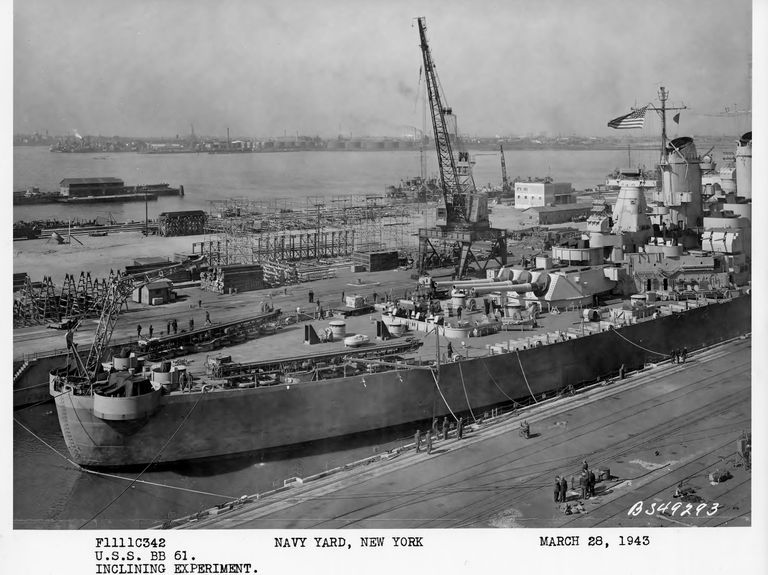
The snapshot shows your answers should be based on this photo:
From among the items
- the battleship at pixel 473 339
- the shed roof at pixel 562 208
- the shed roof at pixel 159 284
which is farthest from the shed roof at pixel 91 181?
the shed roof at pixel 562 208

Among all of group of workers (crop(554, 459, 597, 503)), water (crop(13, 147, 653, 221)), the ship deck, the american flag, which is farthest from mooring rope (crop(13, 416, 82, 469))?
the american flag

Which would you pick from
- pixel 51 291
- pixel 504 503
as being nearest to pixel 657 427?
pixel 504 503

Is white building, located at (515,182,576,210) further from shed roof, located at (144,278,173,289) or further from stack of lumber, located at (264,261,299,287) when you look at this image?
shed roof, located at (144,278,173,289)

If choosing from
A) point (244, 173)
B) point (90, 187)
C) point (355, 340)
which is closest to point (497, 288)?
point (355, 340)

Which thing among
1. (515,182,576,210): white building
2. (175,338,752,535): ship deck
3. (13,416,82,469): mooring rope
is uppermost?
(515,182,576,210): white building

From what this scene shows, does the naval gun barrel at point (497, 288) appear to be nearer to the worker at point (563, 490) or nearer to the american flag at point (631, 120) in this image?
the american flag at point (631, 120)
